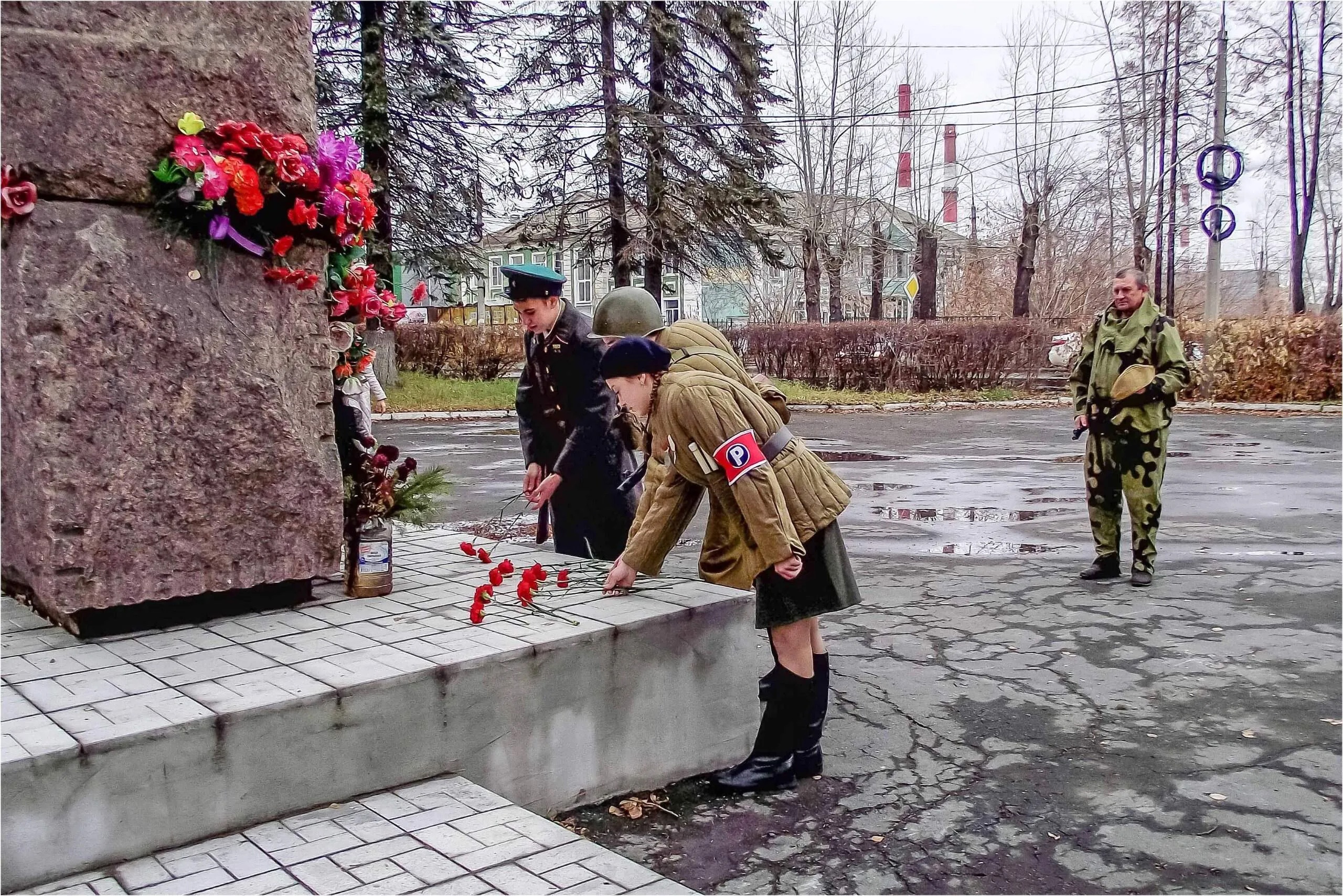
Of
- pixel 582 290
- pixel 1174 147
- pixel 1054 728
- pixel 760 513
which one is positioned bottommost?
pixel 1054 728

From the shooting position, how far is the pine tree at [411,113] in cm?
1994

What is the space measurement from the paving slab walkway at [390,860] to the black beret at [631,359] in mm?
1443

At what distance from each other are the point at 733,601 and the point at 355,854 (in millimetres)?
1652

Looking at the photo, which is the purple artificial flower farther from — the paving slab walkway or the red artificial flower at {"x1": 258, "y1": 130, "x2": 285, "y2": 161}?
the paving slab walkway

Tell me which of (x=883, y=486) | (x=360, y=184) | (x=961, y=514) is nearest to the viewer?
(x=360, y=184)

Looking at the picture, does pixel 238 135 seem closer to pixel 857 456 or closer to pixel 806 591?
pixel 806 591

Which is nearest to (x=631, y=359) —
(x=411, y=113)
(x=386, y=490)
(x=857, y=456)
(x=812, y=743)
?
(x=386, y=490)

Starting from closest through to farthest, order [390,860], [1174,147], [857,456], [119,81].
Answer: [390,860]
[119,81]
[857,456]
[1174,147]

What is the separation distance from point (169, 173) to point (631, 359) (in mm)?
1642

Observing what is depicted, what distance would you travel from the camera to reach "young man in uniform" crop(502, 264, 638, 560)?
5203mm

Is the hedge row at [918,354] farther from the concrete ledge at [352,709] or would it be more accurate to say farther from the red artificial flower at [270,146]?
the red artificial flower at [270,146]

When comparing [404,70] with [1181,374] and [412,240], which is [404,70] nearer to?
[412,240]

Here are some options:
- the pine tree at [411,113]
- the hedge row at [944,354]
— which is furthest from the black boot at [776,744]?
the hedge row at [944,354]

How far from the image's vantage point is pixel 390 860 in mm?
2725
